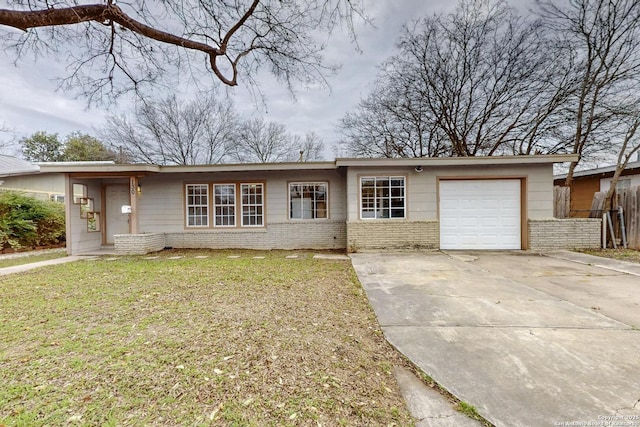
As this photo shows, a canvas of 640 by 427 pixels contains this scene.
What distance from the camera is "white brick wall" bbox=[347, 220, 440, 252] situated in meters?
8.09

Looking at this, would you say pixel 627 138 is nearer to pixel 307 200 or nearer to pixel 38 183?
pixel 307 200

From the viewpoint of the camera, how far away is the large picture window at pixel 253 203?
9328 mm

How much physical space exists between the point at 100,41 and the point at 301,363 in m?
7.57

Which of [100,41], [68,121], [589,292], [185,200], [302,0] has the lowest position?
[589,292]

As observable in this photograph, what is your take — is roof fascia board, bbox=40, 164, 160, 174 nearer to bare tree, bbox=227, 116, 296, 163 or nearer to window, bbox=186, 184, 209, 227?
window, bbox=186, 184, 209, 227

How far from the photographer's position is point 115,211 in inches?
388

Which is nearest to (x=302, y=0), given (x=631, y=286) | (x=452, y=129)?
(x=631, y=286)

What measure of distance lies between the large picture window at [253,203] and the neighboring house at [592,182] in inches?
450

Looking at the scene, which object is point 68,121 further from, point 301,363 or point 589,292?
point 589,292

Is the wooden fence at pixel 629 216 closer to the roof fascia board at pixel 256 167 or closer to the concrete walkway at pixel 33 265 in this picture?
the roof fascia board at pixel 256 167

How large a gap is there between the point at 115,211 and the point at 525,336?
11.9 meters

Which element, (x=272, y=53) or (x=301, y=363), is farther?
(x=272, y=53)

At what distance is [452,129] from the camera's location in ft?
46.9

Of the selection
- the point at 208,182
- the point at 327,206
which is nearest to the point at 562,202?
the point at 327,206
